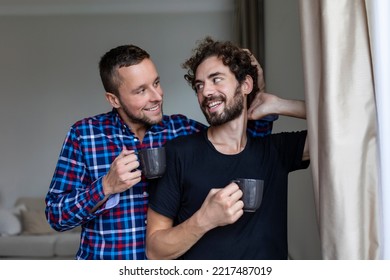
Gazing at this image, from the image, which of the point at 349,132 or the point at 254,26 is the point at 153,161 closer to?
the point at 349,132

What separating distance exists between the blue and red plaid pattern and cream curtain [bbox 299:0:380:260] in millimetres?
615

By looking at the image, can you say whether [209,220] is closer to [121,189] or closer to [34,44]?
[121,189]

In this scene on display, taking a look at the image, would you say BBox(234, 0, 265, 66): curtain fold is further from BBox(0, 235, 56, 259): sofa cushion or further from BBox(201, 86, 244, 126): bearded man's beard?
BBox(201, 86, 244, 126): bearded man's beard

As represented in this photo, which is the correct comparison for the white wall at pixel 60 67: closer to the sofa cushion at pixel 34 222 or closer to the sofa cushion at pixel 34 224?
the sofa cushion at pixel 34 222

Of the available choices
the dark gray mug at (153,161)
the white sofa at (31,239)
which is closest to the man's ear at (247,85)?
the dark gray mug at (153,161)

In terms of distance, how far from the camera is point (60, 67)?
5512 mm

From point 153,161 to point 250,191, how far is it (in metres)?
0.30

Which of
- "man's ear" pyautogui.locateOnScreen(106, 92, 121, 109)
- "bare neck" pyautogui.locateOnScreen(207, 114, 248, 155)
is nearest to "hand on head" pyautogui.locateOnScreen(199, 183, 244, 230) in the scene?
"bare neck" pyautogui.locateOnScreen(207, 114, 248, 155)

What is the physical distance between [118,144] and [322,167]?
2.24ft

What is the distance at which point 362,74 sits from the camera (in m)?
1.21

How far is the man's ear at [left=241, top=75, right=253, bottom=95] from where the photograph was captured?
162 cm

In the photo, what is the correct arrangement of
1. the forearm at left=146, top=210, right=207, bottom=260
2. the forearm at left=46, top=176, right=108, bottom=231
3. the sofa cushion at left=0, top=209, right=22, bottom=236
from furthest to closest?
the sofa cushion at left=0, top=209, right=22, bottom=236, the forearm at left=46, top=176, right=108, bottom=231, the forearm at left=146, top=210, right=207, bottom=260
